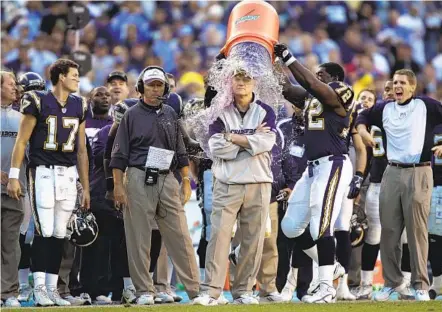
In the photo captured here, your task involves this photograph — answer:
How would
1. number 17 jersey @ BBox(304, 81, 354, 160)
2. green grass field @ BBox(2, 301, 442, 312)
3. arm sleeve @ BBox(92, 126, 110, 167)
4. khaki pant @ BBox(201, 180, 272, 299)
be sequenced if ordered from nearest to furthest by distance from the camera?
green grass field @ BBox(2, 301, 442, 312), khaki pant @ BBox(201, 180, 272, 299), number 17 jersey @ BBox(304, 81, 354, 160), arm sleeve @ BBox(92, 126, 110, 167)

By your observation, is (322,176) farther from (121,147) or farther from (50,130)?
(50,130)

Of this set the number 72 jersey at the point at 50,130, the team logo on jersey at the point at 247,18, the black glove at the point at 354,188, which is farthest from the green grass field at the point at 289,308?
the team logo on jersey at the point at 247,18

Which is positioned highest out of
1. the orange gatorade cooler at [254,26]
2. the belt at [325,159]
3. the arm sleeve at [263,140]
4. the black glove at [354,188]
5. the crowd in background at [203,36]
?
the crowd in background at [203,36]

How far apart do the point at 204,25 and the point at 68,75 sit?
12019 millimetres

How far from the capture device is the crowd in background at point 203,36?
21.2m

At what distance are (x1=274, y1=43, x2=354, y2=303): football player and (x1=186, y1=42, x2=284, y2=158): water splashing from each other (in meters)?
0.20

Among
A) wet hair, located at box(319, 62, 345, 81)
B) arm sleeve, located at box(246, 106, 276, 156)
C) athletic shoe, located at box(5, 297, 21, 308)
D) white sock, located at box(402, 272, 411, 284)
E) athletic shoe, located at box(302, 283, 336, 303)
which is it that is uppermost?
wet hair, located at box(319, 62, 345, 81)

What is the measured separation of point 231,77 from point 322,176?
51.4 inches

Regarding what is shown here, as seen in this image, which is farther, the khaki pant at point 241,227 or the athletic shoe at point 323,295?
the athletic shoe at point 323,295

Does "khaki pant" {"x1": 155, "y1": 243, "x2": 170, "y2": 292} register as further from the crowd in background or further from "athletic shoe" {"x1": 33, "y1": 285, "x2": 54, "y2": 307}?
the crowd in background

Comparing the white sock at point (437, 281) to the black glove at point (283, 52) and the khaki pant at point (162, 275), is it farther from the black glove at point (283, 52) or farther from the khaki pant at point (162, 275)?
the black glove at point (283, 52)

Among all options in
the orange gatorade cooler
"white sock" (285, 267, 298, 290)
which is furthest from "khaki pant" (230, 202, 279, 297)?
the orange gatorade cooler

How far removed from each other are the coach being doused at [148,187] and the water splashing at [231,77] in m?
0.38

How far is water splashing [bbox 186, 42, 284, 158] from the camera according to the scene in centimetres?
1108
